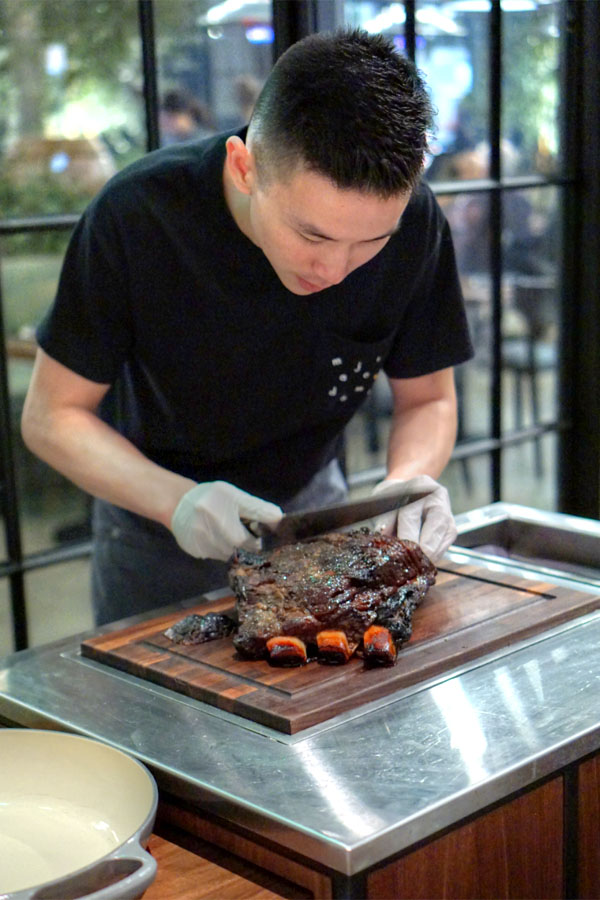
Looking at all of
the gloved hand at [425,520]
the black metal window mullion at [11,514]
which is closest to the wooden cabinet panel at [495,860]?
the gloved hand at [425,520]

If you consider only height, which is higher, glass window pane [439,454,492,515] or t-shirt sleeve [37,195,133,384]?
t-shirt sleeve [37,195,133,384]

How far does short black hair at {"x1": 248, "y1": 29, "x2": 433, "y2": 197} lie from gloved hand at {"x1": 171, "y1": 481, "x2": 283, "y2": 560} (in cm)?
45

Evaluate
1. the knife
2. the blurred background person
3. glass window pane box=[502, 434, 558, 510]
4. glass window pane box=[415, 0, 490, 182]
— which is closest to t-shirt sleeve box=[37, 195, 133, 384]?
the knife

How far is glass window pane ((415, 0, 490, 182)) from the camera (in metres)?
2.88

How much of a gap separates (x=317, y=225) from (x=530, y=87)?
1978 mm

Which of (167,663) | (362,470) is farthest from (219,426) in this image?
(362,470)

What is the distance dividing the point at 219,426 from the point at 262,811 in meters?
0.80

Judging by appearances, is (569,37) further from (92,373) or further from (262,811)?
(262,811)

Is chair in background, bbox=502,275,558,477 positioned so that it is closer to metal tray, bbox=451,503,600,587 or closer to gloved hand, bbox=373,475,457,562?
metal tray, bbox=451,503,600,587

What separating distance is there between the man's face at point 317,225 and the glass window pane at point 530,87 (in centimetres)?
173

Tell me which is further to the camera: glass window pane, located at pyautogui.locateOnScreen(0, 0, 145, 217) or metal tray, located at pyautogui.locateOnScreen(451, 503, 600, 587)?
glass window pane, located at pyautogui.locateOnScreen(0, 0, 145, 217)

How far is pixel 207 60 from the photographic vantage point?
2.87 m

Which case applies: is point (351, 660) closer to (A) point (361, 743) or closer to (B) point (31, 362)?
(A) point (361, 743)

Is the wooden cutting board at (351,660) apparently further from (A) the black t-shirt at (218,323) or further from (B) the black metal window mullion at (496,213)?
(B) the black metal window mullion at (496,213)
